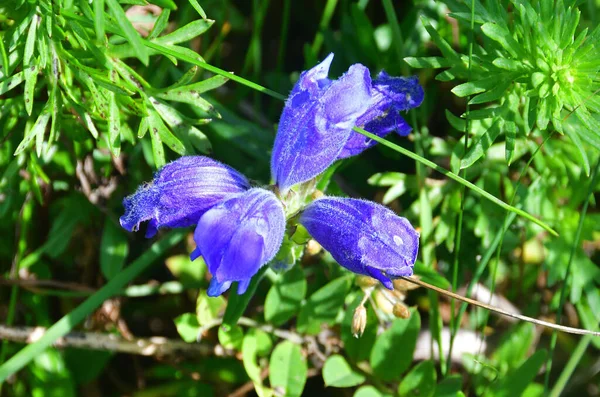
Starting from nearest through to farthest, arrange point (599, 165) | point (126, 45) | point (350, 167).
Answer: point (126, 45), point (599, 165), point (350, 167)

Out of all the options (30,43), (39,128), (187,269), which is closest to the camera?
(30,43)

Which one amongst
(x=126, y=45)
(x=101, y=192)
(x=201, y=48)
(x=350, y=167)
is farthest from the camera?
(x=201, y=48)

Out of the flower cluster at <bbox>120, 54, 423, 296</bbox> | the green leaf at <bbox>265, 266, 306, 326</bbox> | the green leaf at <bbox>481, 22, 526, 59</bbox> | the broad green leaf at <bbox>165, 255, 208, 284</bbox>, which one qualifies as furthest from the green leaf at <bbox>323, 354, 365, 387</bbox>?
the green leaf at <bbox>481, 22, 526, 59</bbox>

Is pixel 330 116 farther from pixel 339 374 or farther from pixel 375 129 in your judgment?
pixel 339 374

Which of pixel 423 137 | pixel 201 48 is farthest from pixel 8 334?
pixel 423 137

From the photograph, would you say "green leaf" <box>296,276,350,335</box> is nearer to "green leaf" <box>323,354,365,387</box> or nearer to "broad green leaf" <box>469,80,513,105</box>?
"green leaf" <box>323,354,365,387</box>

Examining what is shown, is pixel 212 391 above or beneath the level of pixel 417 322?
beneath

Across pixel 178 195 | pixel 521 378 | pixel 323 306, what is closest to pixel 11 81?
pixel 178 195

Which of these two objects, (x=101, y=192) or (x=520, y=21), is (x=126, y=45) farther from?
(x=520, y=21)
